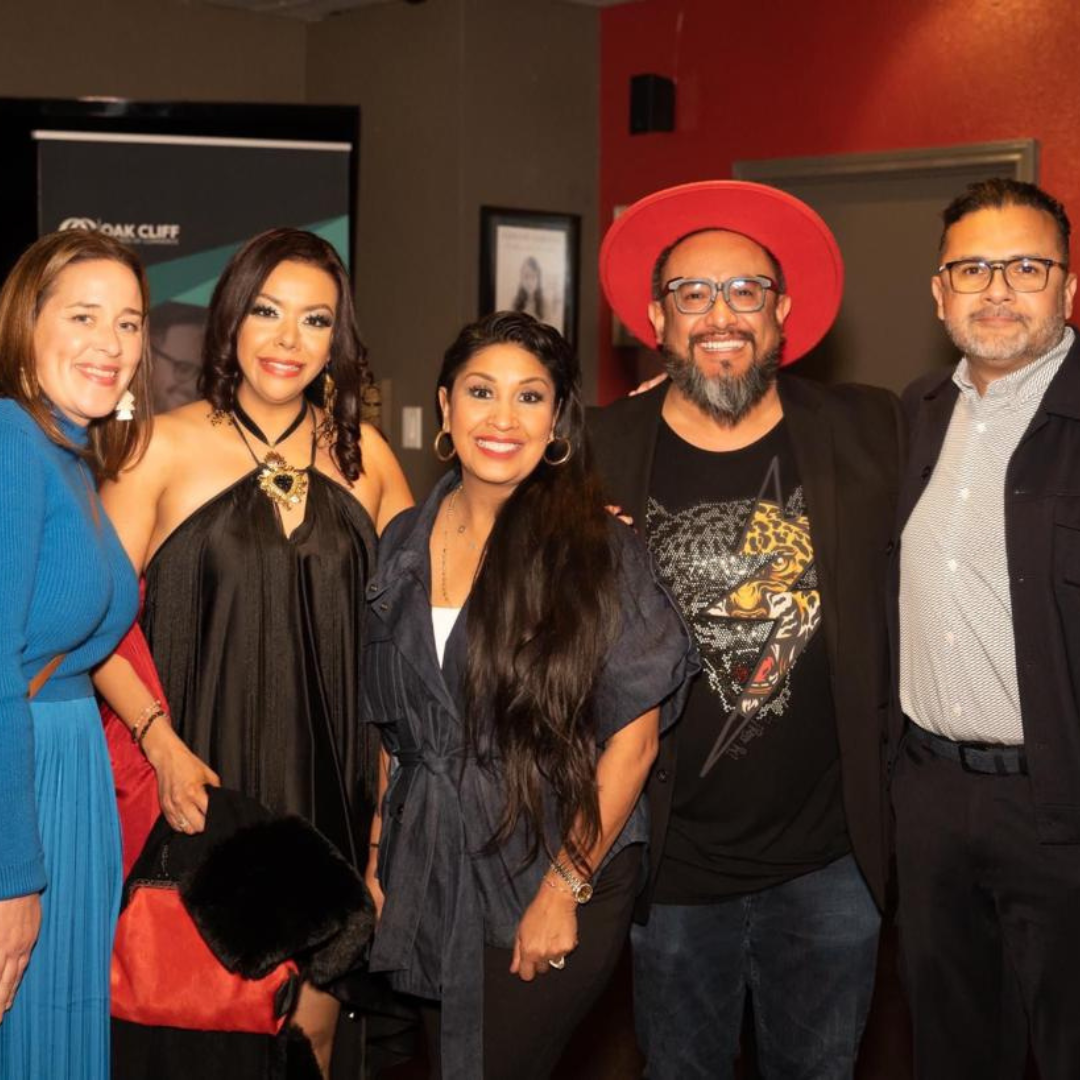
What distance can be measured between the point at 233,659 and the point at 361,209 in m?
4.27

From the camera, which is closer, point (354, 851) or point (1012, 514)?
point (1012, 514)

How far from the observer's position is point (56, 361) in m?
2.36

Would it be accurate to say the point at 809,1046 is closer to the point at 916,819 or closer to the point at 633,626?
the point at 916,819

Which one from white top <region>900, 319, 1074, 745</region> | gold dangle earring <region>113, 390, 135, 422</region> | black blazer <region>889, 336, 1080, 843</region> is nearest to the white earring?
gold dangle earring <region>113, 390, 135, 422</region>

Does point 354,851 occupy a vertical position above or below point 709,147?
below

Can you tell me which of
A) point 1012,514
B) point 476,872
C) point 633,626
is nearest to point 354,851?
point 476,872

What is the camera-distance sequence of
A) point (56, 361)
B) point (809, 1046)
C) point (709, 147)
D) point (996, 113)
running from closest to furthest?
point (56, 361), point (809, 1046), point (996, 113), point (709, 147)

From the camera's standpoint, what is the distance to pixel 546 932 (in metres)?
2.35

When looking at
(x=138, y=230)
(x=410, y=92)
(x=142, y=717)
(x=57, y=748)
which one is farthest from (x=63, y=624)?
(x=410, y=92)

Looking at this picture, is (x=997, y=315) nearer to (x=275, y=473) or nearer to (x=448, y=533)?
(x=448, y=533)

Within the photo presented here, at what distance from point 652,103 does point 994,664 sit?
427cm

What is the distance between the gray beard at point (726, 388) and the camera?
2684mm

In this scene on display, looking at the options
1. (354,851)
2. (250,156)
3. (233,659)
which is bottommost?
(354,851)

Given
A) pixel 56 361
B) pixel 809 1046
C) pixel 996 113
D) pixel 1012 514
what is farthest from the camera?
pixel 996 113
